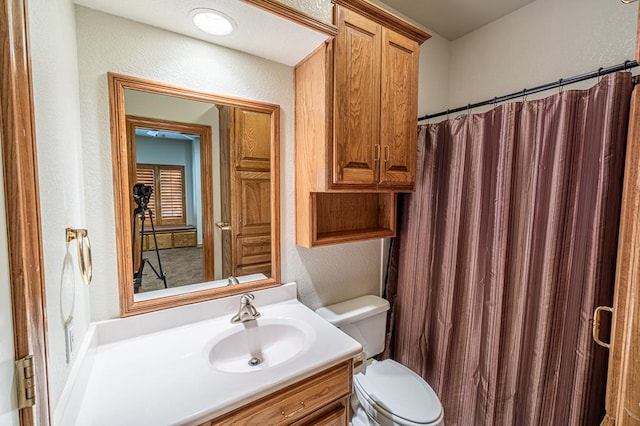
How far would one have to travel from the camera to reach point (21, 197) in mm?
472

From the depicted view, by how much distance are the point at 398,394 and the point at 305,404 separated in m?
0.66

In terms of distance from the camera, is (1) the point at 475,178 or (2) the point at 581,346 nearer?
(2) the point at 581,346

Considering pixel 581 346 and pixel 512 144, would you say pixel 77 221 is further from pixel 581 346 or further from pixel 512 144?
pixel 581 346

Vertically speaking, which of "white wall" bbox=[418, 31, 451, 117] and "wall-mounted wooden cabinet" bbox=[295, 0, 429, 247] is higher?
"white wall" bbox=[418, 31, 451, 117]

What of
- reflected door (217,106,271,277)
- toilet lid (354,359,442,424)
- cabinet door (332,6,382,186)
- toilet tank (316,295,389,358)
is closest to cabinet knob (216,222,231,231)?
reflected door (217,106,271,277)

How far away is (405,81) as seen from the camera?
1.41 meters

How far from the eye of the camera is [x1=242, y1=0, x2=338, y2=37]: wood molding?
0.97 m

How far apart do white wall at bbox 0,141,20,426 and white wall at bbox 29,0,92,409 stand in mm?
214

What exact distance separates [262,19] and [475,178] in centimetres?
127

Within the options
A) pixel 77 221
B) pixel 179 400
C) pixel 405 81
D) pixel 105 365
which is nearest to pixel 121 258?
pixel 77 221

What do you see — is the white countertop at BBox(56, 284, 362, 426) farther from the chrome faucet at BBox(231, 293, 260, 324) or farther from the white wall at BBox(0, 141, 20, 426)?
the white wall at BBox(0, 141, 20, 426)

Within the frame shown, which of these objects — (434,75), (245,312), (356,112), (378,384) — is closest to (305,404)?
(245,312)

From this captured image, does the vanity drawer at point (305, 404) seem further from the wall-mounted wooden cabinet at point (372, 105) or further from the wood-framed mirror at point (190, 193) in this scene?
the wall-mounted wooden cabinet at point (372, 105)

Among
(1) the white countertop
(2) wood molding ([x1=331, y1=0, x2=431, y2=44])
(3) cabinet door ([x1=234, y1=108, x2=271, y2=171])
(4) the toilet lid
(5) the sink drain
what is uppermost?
(2) wood molding ([x1=331, y1=0, x2=431, y2=44])
